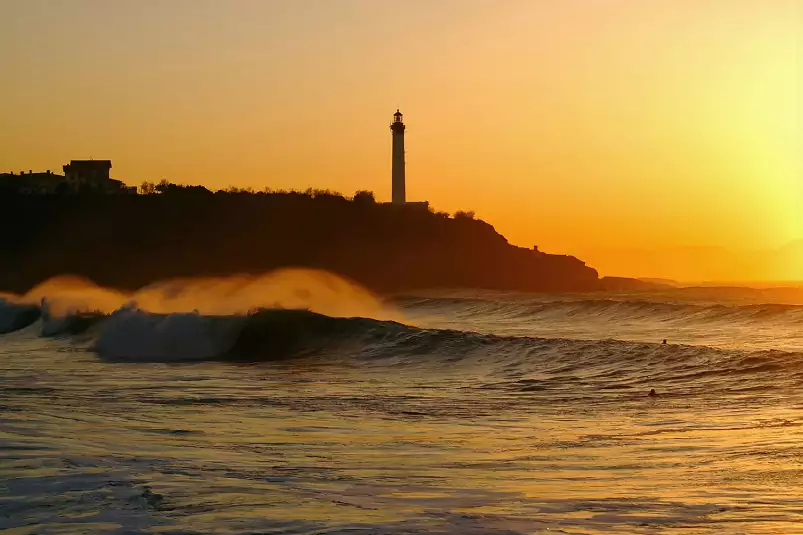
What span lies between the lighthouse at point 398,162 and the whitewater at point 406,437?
63.7 meters

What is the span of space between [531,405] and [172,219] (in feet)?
272

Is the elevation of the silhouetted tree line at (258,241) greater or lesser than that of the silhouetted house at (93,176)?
lesser

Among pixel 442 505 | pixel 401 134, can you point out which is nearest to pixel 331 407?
pixel 442 505

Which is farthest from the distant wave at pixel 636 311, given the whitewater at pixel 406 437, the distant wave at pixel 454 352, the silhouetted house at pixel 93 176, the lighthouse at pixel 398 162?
the silhouetted house at pixel 93 176

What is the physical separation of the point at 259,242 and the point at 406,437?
82.8 metres

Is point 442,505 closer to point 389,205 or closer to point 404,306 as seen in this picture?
point 404,306

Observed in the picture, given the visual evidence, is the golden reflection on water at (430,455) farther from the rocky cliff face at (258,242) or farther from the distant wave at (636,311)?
the rocky cliff face at (258,242)

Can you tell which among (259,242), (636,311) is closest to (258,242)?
(259,242)

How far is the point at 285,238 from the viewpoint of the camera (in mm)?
92875

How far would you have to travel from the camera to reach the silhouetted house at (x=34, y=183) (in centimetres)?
9481

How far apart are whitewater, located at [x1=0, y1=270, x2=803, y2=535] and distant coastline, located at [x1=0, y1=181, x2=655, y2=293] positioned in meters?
62.7

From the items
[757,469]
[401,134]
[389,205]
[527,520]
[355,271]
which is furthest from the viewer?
[389,205]

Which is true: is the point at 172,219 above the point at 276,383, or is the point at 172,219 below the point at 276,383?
above

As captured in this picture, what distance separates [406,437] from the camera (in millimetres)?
9477
